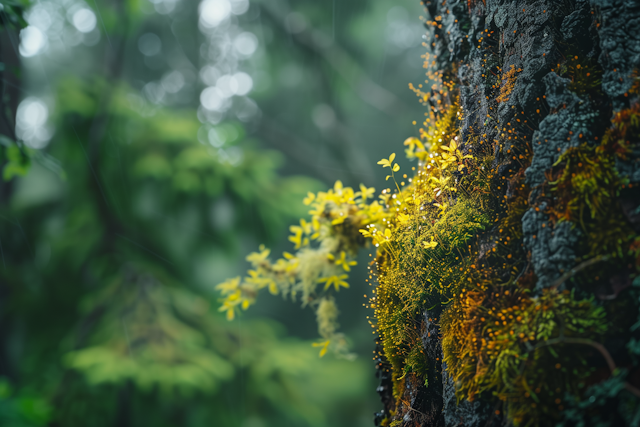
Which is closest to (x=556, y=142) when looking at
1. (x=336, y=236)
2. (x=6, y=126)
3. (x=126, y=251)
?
(x=336, y=236)

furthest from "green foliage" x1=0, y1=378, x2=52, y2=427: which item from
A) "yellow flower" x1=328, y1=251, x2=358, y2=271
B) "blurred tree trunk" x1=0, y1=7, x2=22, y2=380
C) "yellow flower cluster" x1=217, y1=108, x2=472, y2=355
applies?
"yellow flower" x1=328, y1=251, x2=358, y2=271

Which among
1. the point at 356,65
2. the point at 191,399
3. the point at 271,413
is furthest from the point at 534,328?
the point at 356,65

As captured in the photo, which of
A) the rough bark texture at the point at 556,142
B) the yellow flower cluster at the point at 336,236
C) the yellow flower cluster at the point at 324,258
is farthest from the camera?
the yellow flower cluster at the point at 324,258

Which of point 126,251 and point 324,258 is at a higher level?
point 126,251

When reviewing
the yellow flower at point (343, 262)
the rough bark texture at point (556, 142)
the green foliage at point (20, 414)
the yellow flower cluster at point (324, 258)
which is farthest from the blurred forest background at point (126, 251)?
the rough bark texture at point (556, 142)

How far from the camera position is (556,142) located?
0.96m

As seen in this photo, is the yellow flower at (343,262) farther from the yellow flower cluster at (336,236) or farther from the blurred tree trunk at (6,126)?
the blurred tree trunk at (6,126)

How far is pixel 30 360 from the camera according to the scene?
11.8ft

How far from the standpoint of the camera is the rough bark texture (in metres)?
0.82

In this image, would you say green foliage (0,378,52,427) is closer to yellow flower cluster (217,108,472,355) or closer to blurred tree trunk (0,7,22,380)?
blurred tree trunk (0,7,22,380)

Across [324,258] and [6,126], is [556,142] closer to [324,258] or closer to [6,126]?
[324,258]

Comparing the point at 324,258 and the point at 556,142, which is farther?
the point at 324,258

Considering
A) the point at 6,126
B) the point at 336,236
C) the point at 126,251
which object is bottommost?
the point at 336,236

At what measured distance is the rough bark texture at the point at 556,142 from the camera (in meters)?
0.82
